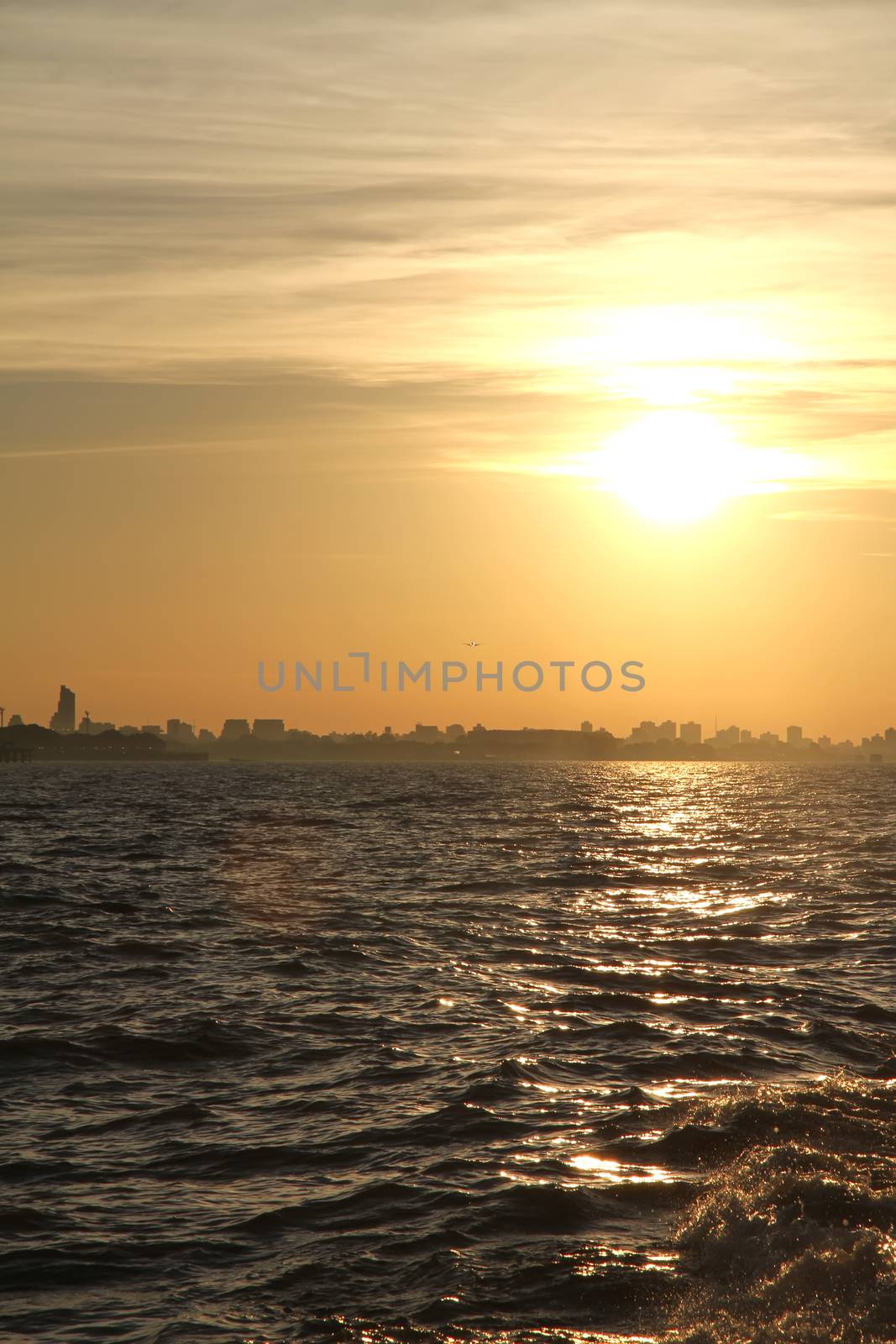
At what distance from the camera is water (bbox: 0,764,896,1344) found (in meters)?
11.4

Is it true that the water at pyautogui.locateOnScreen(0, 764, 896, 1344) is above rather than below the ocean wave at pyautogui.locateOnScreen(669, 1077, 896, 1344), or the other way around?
below

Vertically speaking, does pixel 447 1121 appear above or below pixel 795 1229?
below

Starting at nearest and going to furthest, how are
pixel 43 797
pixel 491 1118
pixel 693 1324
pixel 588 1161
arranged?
pixel 693 1324
pixel 588 1161
pixel 491 1118
pixel 43 797

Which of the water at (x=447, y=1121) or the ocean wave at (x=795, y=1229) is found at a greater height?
the ocean wave at (x=795, y=1229)

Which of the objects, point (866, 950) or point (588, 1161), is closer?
point (588, 1161)

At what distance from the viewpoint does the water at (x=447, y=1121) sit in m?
11.4

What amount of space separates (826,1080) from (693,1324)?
320 inches

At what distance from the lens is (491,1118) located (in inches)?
667

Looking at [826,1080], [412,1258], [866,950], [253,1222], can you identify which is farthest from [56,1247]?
[866,950]

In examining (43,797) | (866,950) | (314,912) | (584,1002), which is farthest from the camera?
(43,797)

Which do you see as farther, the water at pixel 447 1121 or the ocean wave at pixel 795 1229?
the water at pixel 447 1121

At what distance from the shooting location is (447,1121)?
16906 millimetres

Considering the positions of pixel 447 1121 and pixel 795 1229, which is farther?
pixel 447 1121

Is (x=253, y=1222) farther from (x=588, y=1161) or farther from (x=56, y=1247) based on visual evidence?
(x=588, y=1161)
